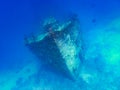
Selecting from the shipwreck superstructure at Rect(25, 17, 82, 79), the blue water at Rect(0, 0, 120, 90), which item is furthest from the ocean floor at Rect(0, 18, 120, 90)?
the shipwreck superstructure at Rect(25, 17, 82, 79)

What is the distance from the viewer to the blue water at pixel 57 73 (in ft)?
41.2

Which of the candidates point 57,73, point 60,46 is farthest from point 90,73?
point 60,46

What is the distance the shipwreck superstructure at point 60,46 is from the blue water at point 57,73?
96cm

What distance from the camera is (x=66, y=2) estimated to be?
34406 millimetres

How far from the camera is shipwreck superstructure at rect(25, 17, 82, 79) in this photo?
37.5ft

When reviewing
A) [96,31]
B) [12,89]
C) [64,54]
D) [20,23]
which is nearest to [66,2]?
[20,23]

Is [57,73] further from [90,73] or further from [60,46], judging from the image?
[60,46]

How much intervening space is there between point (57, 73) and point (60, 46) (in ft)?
8.35

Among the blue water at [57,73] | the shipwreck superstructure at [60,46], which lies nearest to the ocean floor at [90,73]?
the blue water at [57,73]

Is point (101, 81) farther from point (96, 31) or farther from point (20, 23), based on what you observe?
point (20, 23)

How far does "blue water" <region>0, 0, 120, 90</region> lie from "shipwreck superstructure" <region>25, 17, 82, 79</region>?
96cm

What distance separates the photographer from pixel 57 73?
13.4 metres

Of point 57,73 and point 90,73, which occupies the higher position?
point 90,73

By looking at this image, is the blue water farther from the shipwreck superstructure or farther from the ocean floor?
the shipwreck superstructure
